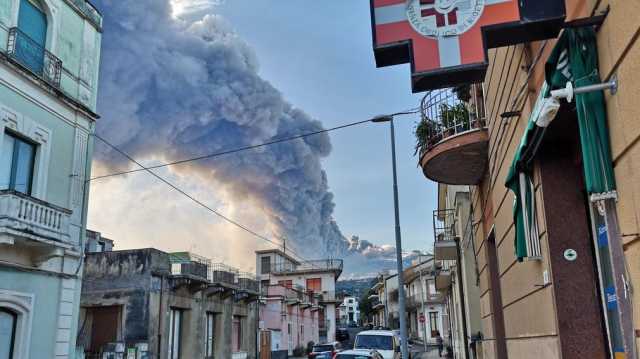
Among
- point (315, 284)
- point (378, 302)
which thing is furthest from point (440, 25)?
point (378, 302)

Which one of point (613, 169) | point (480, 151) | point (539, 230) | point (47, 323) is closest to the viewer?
point (613, 169)

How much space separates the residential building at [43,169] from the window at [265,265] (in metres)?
48.1

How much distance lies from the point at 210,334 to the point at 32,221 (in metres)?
16.3

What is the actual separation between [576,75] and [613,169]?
0.68 m

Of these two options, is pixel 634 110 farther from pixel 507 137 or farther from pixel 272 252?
pixel 272 252

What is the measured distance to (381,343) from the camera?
21.8 meters

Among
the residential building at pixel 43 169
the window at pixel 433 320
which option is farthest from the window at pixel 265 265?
the residential building at pixel 43 169

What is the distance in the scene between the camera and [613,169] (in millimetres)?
3543

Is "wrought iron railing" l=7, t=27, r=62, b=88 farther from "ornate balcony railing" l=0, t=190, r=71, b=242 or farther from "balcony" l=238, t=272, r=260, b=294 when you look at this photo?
"balcony" l=238, t=272, r=260, b=294

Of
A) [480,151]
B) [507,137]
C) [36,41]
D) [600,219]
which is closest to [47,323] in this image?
[36,41]

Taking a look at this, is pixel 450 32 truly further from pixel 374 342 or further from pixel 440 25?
pixel 374 342

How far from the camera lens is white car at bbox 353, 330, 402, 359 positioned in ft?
70.2

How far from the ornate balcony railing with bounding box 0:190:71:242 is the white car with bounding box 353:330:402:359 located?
12.4m

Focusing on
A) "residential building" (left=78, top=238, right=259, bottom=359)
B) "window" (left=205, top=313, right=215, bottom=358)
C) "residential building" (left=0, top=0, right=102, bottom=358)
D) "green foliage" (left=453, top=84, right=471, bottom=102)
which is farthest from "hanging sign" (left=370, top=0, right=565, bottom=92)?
"window" (left=205, top=313, right=215, bottom=358)
